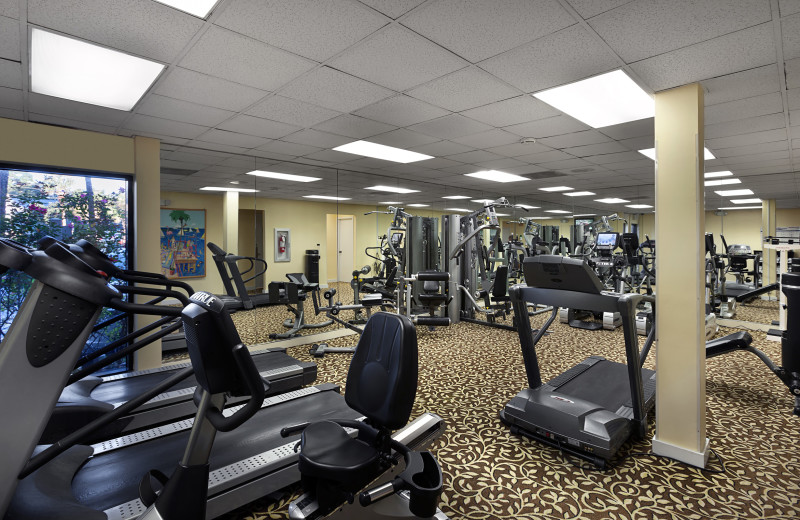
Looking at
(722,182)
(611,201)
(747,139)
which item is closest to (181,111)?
(747,139)

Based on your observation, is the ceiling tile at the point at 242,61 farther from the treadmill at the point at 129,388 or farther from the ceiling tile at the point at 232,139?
the ceiling tile at the point at 232,139

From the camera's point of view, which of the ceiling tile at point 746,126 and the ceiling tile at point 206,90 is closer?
the ceiling tile at point 206,90

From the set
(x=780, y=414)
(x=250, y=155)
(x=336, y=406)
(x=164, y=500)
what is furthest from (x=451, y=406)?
(x=250, y=155)

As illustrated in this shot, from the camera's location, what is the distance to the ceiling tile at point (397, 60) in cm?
243

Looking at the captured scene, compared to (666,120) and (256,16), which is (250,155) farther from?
(666,120)

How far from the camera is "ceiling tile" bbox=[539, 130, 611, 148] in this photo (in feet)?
14.9

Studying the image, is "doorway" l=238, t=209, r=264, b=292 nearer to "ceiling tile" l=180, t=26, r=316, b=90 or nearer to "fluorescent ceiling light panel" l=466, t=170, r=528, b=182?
"ceiling tile" l=180, t=26, r=316, b=90

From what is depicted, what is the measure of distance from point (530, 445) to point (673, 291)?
1.51 metres

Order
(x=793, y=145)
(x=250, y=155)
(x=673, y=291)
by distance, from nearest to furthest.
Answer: (x=673, y=291) → (x=793, y=145) → (x=250, y=155)

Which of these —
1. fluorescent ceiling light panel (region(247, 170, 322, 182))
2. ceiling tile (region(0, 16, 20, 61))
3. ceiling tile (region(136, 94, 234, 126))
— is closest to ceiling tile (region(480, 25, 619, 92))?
ceiling tile (region(136, 94, 234, 126))

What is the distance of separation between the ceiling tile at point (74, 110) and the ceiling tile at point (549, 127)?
13.0ft

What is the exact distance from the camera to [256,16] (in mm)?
2178

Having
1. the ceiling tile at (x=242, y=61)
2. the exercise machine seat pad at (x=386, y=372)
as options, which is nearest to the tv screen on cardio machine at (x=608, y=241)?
the ceiling tile at (x=242, y=61)

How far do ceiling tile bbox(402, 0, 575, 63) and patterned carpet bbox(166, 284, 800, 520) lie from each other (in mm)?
2735
